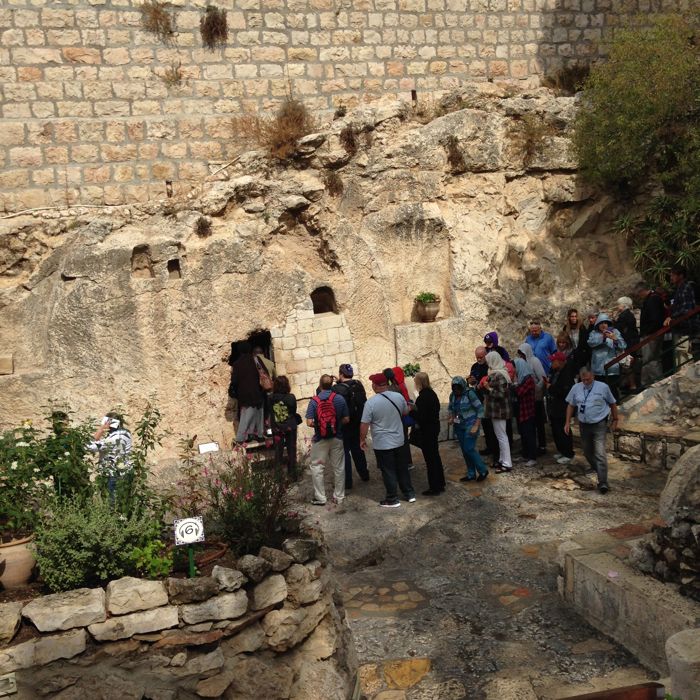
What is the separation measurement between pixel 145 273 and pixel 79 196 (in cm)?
186

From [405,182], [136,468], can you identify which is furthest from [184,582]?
[405,182]

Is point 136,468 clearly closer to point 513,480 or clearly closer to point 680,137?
point 513,480

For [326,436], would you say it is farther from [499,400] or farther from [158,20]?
[158,20]

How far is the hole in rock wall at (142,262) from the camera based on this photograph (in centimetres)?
1169

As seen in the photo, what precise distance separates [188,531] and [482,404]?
17.5 ft

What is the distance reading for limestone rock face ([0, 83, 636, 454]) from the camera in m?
11.5

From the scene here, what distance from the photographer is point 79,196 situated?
1243 centimetres

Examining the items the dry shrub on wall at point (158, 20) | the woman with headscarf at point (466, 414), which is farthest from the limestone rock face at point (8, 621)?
the dry shrub on wall at point (158, 20)

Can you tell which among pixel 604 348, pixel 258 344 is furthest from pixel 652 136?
pixel 258 344

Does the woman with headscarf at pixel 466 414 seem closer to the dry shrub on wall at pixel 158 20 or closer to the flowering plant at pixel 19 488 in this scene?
the flowering plant at pixel 19 488

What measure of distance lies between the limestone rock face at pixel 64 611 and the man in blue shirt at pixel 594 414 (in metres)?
5.72

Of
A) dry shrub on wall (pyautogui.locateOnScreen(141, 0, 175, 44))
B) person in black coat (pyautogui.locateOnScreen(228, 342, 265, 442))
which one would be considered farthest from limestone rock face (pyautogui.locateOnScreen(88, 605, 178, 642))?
dry shrub on wall (pyautogui.locateOnScreen(141, 0, 175, 44))

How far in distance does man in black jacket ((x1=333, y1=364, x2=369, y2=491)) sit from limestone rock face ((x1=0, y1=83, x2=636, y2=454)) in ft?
7.43

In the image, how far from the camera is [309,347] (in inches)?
483
